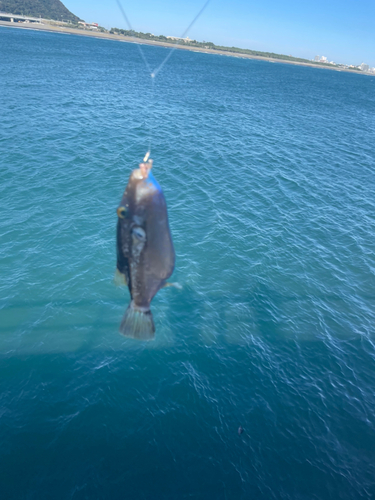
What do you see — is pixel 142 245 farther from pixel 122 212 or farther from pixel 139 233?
pixel 122 212

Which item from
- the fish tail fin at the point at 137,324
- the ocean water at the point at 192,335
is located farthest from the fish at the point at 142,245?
the ocean water at the point at 192,335

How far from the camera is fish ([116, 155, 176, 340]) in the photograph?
175 inches

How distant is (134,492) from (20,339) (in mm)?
9162

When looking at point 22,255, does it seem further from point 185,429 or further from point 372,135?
point 372,135

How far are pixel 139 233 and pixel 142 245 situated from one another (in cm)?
22

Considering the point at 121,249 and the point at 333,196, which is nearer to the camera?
the point at 121,249

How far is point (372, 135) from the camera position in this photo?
61.0 metres

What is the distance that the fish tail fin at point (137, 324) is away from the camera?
521cm

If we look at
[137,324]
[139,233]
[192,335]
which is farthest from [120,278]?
[192,335]

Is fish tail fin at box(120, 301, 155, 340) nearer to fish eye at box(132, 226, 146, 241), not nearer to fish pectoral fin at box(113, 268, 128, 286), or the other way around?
fish pectoral fin at box(113, 268, 128, 286)

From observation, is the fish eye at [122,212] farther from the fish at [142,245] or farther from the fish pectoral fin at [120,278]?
the fish pectoral fin at [120,278]

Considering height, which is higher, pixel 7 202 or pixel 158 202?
pixel 158 202

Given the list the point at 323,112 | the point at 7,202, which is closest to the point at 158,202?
the point at 7,202

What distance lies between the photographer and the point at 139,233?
15.5ft
